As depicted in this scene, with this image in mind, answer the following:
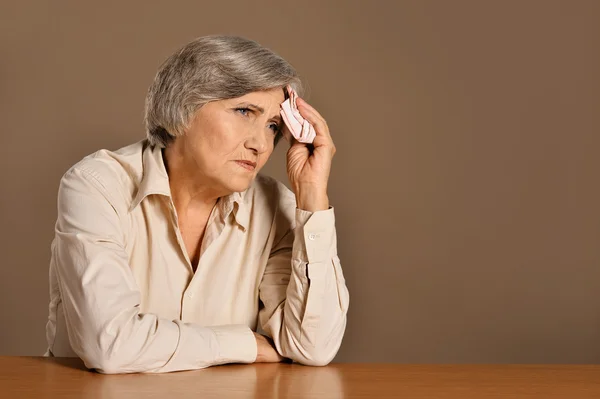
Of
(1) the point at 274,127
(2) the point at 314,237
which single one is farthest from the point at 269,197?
(2) the point at 314,237

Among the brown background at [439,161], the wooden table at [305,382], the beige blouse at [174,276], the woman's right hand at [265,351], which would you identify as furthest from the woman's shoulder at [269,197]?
the brown background at [439,161]

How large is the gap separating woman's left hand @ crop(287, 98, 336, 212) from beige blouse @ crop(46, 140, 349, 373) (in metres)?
0.05

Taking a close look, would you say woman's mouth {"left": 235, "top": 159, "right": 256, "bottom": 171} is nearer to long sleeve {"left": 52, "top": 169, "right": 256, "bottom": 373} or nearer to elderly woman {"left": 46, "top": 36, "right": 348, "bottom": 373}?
elderly woman {"left": 46, "top": 36, "right": 348, "bottom": 373}

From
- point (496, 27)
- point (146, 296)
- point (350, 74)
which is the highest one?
point (496, 27)

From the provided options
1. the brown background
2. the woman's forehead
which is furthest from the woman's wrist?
the brown background

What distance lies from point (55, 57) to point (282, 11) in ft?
3.30

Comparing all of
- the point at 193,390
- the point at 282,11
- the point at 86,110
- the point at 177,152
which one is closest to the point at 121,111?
the point at 86,110

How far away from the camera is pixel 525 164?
3926mm

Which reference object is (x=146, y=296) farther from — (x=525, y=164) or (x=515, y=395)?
(x=525, y=164)

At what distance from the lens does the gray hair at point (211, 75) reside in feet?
7.88

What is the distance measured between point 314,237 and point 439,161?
5.55ft

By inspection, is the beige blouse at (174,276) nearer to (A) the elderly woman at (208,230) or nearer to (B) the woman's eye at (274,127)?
(A) the elderly woman at (208,230)

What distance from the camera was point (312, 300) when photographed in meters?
2.34

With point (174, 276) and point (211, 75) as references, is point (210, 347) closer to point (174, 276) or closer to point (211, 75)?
point (174, 276)
